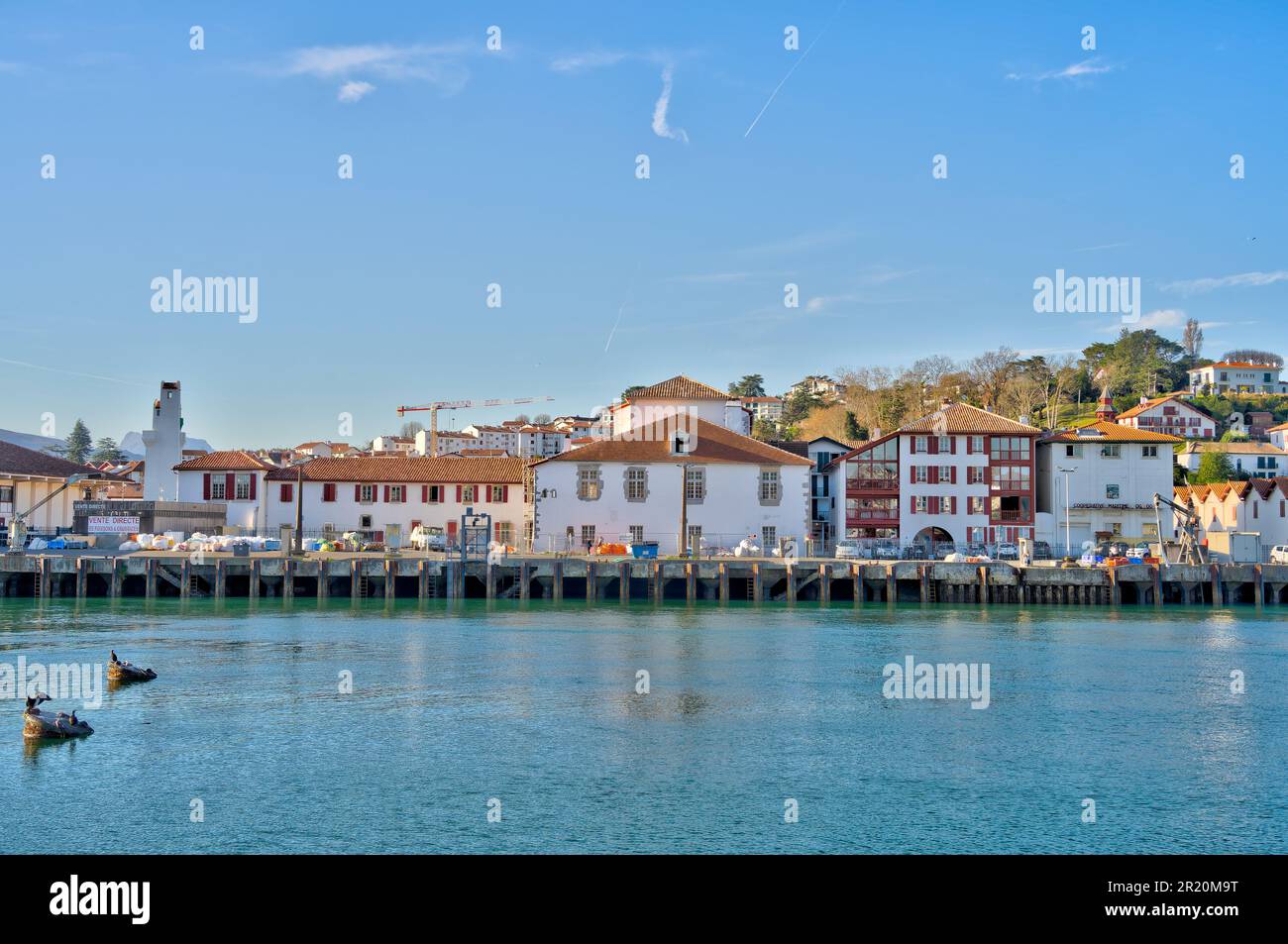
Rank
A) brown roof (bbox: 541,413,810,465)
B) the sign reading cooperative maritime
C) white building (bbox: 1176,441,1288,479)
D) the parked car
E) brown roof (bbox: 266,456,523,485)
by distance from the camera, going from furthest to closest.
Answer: white building (bbox: 1176,441,1288,479) → brown roof (bbox: 266,456,523,485) → the sign reading cooperative maritime → brown roof (bbox: 541,413,810,465) → the parked car

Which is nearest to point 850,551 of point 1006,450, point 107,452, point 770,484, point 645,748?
point 770,484

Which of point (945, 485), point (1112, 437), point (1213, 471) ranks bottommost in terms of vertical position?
point (945, 485)

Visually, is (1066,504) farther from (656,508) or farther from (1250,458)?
(1250,458)

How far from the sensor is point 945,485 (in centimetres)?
6725

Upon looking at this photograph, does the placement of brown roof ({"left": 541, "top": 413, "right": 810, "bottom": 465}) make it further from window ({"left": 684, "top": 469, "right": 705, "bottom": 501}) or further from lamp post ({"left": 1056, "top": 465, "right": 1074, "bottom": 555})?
lamp post ({"left": 1056, "top": 465, "right": 1074, "bottom": 555})

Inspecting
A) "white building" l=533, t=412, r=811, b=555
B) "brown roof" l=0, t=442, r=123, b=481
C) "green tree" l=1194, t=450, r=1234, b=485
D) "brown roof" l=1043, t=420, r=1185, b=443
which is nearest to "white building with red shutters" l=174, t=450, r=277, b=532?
"brown roof" l=0, t=442, r=123, b=481

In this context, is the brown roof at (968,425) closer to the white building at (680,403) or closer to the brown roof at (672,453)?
the brown roof at (672,453)

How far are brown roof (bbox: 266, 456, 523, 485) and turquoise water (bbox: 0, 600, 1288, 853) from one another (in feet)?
109

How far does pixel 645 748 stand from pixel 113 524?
55644 millimetres

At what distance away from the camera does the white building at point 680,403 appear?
7662 cm

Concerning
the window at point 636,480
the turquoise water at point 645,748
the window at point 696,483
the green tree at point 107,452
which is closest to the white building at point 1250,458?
the window at point 696,483

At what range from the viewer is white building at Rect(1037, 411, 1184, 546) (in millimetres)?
68188

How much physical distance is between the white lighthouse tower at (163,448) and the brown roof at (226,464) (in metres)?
2.71
